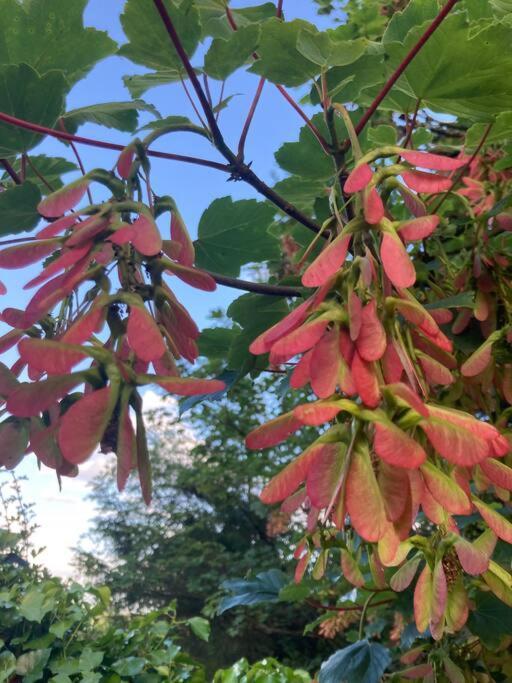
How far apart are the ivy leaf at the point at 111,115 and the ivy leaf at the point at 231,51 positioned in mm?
78

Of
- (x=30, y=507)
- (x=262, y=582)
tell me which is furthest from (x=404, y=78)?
(x=30, y=507)

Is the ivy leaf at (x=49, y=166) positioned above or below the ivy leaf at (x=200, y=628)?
above

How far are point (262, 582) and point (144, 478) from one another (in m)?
0.84

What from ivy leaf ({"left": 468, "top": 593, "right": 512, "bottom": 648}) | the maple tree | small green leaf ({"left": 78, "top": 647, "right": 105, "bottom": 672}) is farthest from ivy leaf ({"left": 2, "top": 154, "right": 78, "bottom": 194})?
small green leaf ({"left": 78, "top": 647, "right": 105, "bottom": 672})

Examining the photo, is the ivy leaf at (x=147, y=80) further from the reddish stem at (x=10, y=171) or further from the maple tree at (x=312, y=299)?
the reddish stem at (x=10, y=171)

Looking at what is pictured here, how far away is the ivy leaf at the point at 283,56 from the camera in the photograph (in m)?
0.56

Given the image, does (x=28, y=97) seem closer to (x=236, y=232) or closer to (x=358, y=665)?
(x=236, y=232)

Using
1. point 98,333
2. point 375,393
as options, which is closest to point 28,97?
point 98,333

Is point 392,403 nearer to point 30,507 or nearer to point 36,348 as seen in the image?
point 36,348

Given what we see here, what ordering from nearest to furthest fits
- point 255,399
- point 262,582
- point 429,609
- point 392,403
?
point 392,403 < point 429,609 < point 262,582 < point 255,399

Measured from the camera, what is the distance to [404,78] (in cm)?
62

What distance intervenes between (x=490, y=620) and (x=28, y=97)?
70cm

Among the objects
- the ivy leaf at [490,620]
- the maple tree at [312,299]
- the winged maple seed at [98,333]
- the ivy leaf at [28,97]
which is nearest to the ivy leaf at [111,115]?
the maple tree at [312,299]

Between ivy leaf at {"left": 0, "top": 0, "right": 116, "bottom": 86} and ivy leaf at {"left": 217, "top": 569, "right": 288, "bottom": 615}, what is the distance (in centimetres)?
78
